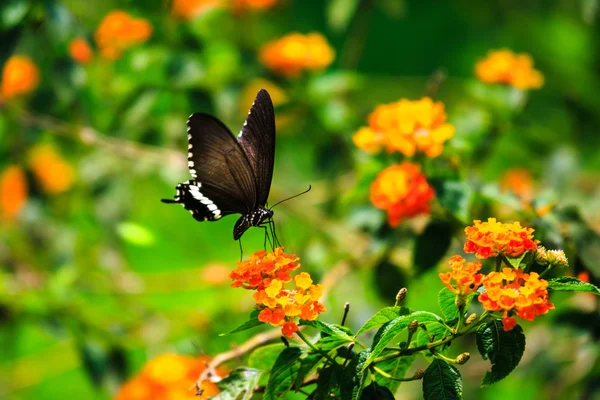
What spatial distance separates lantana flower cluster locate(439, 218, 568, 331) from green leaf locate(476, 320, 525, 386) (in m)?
0.03

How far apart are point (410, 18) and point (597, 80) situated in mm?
1070

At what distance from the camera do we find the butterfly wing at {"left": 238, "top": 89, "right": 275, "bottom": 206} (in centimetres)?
129

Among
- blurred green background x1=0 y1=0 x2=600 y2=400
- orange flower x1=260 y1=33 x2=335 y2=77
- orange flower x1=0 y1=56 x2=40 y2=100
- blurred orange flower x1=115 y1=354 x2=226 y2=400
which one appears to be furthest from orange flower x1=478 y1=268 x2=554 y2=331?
orange flower x1=0 y1=56 x2=40 y2=100

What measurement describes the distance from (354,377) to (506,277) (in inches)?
9.4

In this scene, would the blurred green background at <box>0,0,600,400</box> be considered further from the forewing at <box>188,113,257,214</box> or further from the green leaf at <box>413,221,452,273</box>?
the forewing at <box>188,113,257,214</box>

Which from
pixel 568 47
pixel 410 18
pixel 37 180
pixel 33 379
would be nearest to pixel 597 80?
pixel 568 47

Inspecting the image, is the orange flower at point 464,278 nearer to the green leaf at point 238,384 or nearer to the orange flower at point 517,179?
the green leaf at point 238,384

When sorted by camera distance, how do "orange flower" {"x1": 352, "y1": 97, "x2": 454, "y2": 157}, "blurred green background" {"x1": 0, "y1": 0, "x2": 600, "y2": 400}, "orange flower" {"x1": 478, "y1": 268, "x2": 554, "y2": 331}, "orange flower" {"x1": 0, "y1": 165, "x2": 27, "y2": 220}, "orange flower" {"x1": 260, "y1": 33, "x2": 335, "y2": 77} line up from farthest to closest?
"orange flower" {"x1": 0, "y1": 165, "x2": 27, "y2": 220} → "orange flower" {"x1": 260, "y1": 33, "x2": 335, "y2": 77} → "blurred green background" {"x1": 0, "y1": 0, "x2": 600, "y2": 400} → "orange flower" {"x1": 352, "y1": 97, "x2": 454, "y2": 157} → "orange flower" {"x1": 478, "y1": 268, "x2": 554, "y2": 331}

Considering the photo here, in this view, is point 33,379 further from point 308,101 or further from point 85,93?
point 308,101

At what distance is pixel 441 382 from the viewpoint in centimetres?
87

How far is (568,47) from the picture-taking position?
137 inches

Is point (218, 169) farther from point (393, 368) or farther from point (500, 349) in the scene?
point (500, 349)

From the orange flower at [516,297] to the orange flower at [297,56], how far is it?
1.36 metres

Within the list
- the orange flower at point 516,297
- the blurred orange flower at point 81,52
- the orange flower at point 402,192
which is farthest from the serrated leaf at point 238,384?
the blurred orange flower at point 81,52
